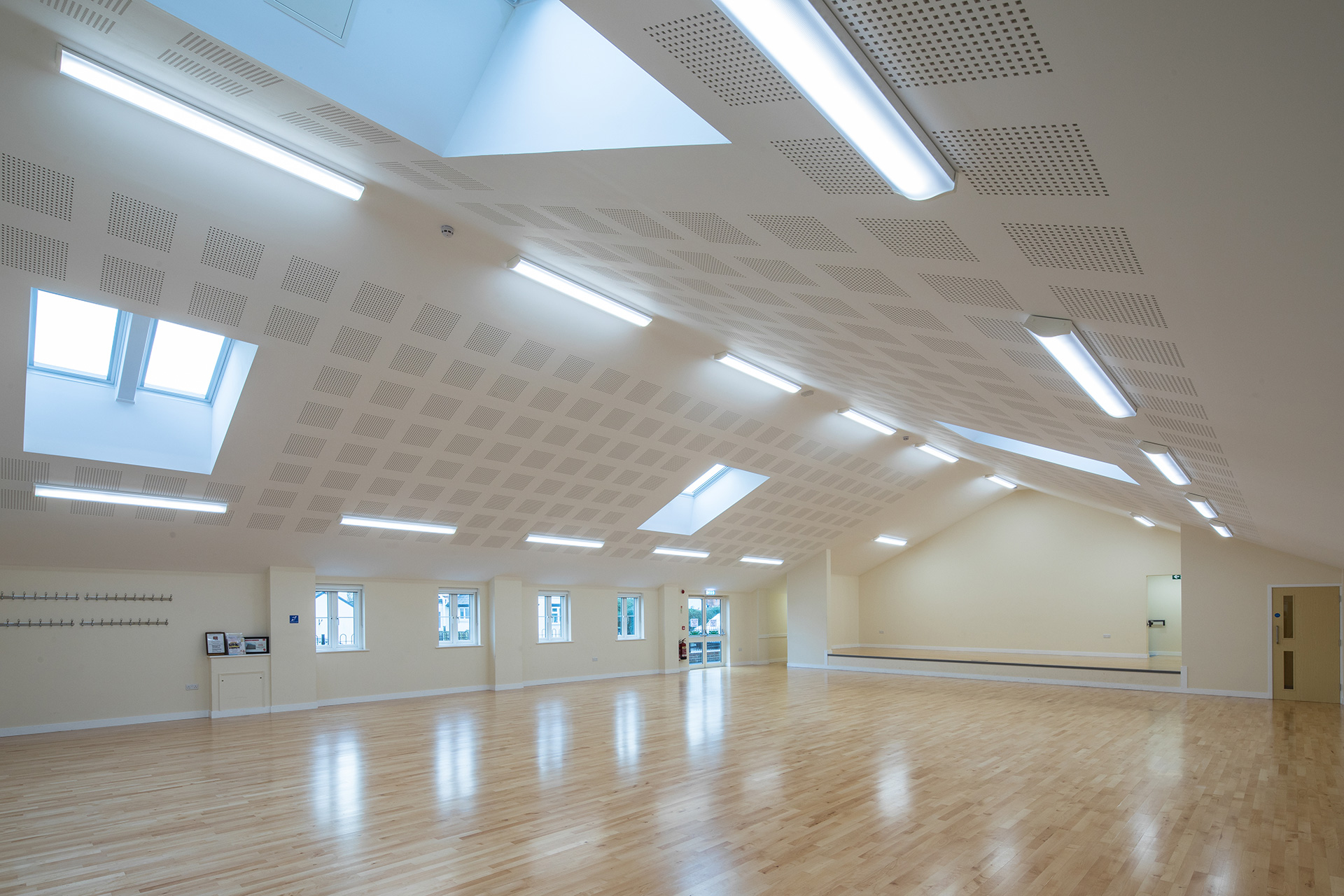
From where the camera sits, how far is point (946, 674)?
19.5m

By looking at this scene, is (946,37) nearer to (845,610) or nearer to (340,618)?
(340,618)

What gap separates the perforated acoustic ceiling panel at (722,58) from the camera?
2.72m

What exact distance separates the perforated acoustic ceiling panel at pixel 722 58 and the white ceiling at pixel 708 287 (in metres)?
0.05

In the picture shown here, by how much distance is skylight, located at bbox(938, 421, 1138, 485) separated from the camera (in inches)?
426

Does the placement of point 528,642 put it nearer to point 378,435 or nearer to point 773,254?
point 378,435

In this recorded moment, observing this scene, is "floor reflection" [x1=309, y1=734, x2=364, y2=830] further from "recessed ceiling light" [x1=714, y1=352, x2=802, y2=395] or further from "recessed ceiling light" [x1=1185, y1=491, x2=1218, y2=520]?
"recessed ceiling light" [x1=1185, y1=491, x2=1218, y2=520]

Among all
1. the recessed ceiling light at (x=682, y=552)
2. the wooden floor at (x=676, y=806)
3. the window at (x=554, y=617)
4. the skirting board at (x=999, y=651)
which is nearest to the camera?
the wooden floor at (x=676, y=806)

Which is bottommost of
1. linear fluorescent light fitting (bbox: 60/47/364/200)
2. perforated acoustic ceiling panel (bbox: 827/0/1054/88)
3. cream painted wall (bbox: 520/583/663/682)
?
cream painted wall (bbox: 520/583/663/682)

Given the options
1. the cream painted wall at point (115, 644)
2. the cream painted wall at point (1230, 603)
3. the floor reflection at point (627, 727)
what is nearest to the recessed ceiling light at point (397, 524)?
the cream painted wall at point (115, 644)

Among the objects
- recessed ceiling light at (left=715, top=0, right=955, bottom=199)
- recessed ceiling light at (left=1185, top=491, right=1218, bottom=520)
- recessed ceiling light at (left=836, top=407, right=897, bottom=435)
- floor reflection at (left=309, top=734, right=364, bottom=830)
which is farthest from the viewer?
recessed ceiling light at (left=836, top=407, right=897, bottom=435)

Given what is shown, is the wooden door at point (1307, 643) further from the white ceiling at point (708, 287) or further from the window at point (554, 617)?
the window at point (554, 617)

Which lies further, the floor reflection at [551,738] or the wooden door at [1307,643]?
the wooden door at [1307,643]

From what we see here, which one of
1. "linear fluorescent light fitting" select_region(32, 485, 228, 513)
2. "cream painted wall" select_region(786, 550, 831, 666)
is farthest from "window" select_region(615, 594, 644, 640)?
"linear fluorescent light fitting" select_region(32, 485, 228, 513)

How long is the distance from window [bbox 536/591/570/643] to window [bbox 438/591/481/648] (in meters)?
1.75
